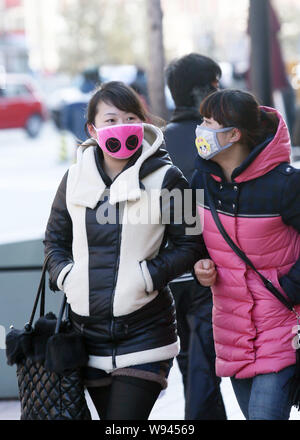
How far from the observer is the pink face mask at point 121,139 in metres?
2.95

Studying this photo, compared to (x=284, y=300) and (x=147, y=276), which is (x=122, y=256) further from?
(x=284, y=300)

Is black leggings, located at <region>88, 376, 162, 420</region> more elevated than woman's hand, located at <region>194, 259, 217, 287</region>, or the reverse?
woman's hand, located at <region>194, 259, 217, 287</region>

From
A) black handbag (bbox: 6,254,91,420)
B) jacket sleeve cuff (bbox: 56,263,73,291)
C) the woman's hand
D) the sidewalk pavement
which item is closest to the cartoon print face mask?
the woman's hand

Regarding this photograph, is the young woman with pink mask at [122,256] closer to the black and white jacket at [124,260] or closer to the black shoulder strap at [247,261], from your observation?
the black and white jacket at [124,260]

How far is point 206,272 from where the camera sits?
291 cm

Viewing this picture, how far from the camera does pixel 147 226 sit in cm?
289

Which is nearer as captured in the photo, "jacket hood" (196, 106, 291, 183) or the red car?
"jacket hood" (196, 106, 291, 183)

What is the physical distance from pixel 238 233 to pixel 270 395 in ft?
1.87

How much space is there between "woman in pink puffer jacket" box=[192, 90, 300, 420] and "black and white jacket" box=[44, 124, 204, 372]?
0.48 feet

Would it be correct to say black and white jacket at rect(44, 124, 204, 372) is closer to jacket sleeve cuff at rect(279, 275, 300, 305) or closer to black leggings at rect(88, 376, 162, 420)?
→ black leggings at rect(88, 376, 162, 420)

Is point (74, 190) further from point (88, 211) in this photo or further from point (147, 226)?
point (147, 226)

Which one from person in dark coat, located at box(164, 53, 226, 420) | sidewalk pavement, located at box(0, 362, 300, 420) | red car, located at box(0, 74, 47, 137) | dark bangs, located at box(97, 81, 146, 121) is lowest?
red car, located at box(0, 74, 47, 137)

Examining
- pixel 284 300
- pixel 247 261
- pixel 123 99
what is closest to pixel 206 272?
pixel 247 261

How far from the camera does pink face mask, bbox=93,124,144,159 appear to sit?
116 inches
